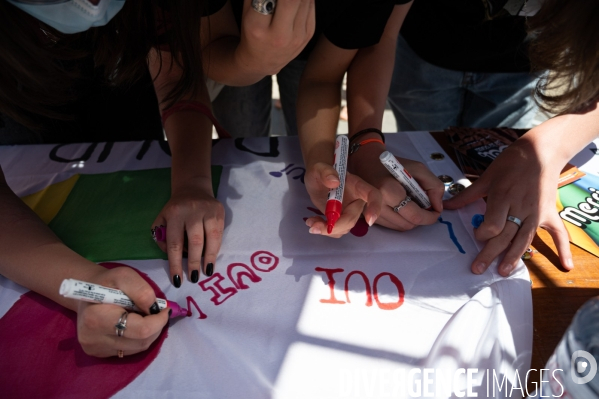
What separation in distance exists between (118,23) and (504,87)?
808mm

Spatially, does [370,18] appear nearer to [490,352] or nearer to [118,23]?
[118,23]

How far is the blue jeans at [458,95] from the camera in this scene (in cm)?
97

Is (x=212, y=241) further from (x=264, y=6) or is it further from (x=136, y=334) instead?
(x=264, y=6)

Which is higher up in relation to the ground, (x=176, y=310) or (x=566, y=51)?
(x=566, y=51)

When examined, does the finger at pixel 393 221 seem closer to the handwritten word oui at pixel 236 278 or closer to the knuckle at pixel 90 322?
the handwritten word oui at pixel 236 278

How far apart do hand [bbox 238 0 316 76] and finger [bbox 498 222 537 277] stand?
0.42 metres

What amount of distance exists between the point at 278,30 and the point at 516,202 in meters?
0.43

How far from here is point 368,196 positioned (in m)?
0.64

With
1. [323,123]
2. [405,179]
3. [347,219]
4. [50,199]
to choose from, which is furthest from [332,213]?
[50,199]

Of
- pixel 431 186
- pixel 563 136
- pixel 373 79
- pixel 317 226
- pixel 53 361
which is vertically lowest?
pixel 53 361

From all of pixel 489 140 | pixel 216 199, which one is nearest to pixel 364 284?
pixel 216 199

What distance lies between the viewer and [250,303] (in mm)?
576

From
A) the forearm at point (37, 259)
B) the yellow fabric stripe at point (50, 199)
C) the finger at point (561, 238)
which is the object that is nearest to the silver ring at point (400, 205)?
the finger at point (561, 238)

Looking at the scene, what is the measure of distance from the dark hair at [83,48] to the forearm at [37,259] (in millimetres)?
147
